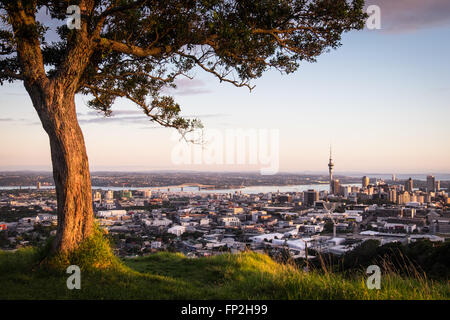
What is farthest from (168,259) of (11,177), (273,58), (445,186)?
(445,186)

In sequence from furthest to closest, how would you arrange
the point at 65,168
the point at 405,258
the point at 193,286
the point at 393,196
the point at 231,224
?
the point at 393,196 → the point at 231,224 → the point at 405,258 → the point at 65,168 → the point at 193,286

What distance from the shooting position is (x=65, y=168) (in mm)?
5262

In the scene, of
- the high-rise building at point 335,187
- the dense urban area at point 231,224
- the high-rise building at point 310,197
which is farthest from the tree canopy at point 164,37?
the high-rise building at point 335,187

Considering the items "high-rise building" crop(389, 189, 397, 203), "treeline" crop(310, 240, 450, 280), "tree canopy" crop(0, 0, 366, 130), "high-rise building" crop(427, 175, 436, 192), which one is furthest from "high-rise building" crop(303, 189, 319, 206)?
"tree canopy" crop(0, 0, 366, 130)

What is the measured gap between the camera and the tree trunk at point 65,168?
17.2 feet

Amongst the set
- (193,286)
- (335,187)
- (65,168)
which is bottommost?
(335,187)

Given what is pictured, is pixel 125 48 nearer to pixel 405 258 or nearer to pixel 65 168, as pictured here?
pixel 65 168

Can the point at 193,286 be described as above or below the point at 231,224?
above

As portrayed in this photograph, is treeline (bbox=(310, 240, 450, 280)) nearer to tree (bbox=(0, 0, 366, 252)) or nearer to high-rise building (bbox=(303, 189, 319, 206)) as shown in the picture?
tree (bbox=(0, 0, 366, 252))

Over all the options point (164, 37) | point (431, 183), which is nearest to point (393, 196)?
point (431, 183)

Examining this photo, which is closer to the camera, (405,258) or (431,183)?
(405,258)

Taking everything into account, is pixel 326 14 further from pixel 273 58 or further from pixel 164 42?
pixel 164 42
